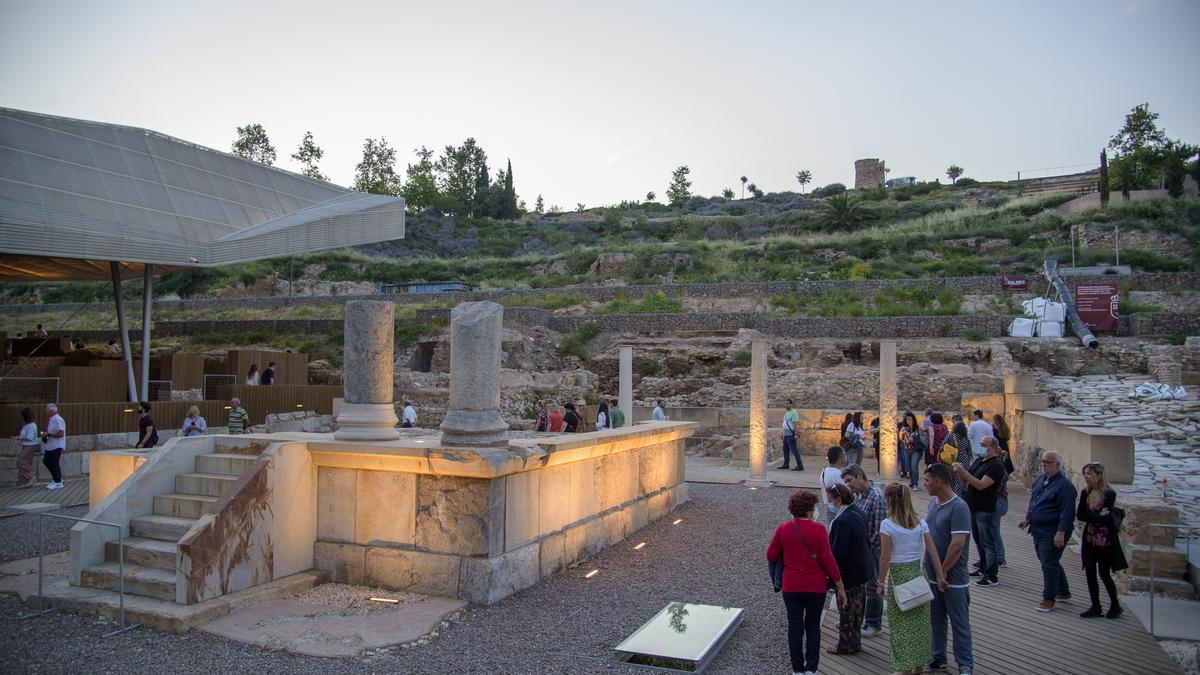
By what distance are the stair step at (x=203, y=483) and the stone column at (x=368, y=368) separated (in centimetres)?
118

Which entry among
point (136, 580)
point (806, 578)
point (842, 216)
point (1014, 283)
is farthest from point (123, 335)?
point (842, 216)

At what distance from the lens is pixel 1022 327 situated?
91.0 ft

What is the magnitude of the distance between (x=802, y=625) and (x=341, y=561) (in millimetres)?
4675

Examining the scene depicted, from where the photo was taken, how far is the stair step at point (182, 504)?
775 cm

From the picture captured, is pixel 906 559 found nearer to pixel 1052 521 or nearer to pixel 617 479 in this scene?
pixel 1052 521

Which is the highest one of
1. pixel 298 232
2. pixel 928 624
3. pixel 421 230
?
pixel 421 230

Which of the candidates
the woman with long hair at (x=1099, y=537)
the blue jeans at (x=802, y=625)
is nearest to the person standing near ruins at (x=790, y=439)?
the woman with long hair at (x=1099, y=537)

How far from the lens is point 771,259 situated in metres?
45.4

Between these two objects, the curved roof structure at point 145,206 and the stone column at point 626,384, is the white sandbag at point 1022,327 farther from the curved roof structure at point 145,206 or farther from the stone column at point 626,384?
the curved roof structure at point 145,206

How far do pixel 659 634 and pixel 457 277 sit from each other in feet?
160

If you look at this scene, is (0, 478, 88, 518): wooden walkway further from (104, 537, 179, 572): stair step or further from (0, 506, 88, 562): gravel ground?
(104, 537, 179, 572): stair step

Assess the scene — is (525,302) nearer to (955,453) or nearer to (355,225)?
(355,225)

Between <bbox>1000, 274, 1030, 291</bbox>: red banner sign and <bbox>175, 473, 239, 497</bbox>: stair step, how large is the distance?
31.6 metres

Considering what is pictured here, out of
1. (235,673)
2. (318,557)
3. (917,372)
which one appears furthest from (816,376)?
(235,673)
